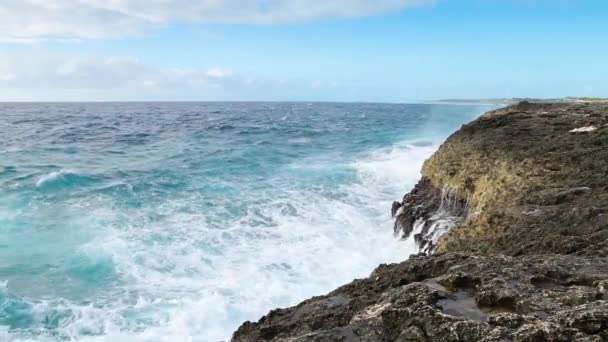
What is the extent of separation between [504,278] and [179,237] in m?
11.9

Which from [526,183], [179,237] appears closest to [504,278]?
[526,183]

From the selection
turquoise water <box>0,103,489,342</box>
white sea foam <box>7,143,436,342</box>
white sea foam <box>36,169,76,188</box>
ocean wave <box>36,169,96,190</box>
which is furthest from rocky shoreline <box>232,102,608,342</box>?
white sea foam <box>36,169,76,188</box>

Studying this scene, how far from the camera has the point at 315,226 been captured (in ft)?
52.9

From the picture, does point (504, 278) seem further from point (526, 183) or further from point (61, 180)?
point (61, 180)

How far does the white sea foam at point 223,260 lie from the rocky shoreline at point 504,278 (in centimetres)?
303

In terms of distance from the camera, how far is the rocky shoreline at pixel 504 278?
3910 millimetres

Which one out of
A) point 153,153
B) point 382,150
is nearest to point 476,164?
point 382,150

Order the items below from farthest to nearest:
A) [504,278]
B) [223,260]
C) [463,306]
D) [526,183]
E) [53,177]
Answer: [53,177] → [223,260] → [526,183] → [504,278] → [463,306]

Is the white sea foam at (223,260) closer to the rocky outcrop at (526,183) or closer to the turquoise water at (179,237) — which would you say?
the turquoise water at (179,237)

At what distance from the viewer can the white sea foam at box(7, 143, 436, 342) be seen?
984cm

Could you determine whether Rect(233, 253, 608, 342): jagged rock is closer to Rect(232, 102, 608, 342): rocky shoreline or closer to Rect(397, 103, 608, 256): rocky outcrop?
Rect(232, 102, 608, 342): rocky shoreline

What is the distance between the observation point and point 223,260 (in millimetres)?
13109

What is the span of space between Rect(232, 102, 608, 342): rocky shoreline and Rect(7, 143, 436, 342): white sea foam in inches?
119

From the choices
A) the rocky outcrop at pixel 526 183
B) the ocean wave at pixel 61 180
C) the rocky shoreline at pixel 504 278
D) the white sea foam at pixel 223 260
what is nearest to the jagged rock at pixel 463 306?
the rocky shoreline at pixel 504 278
